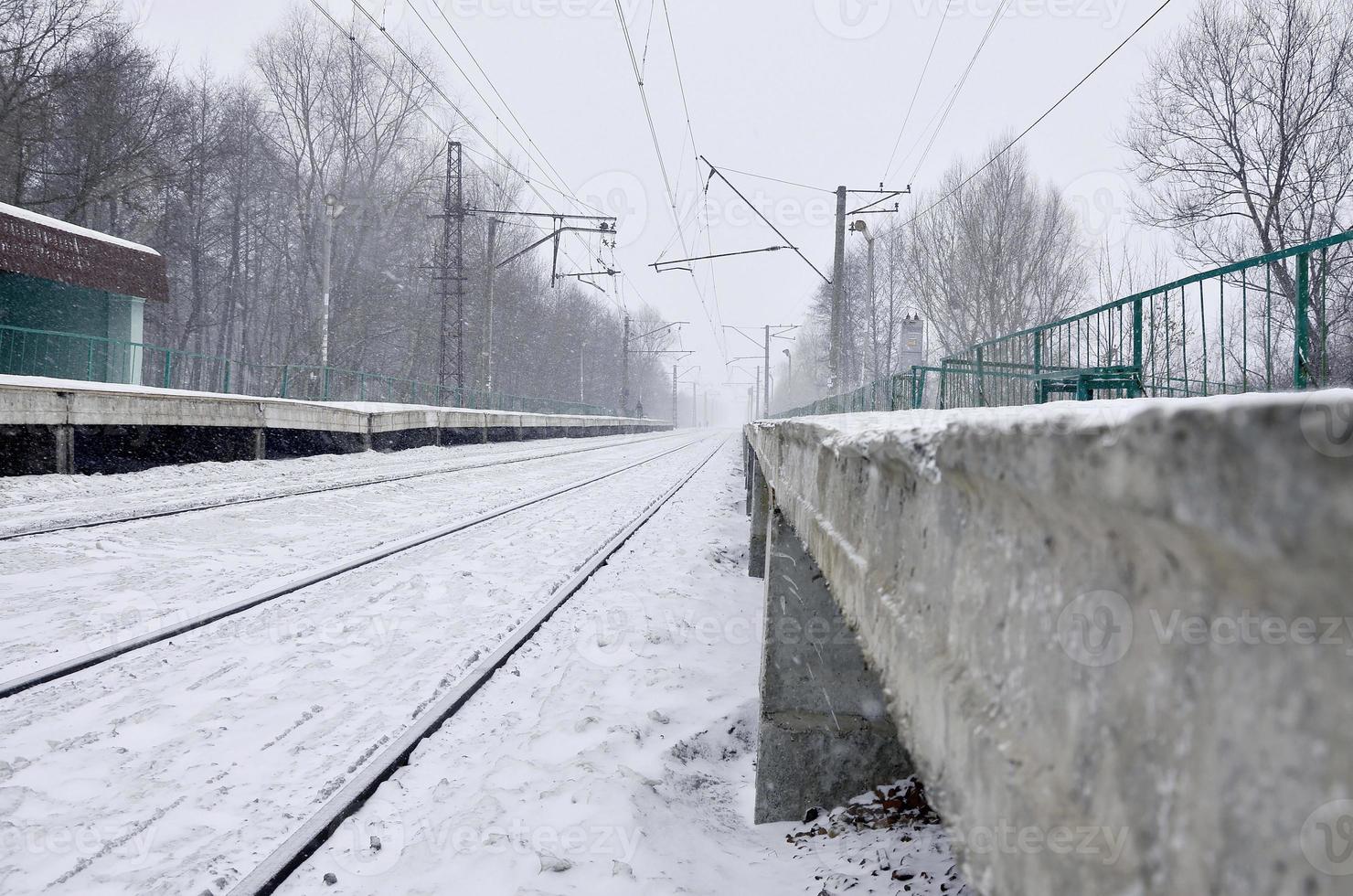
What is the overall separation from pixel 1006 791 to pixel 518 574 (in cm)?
502

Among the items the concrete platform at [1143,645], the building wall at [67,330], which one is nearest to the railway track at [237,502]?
the concrete platform at [1143,645]

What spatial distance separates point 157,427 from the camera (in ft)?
35.7

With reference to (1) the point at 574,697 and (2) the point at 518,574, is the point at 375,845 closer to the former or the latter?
(1) the point at 574,697

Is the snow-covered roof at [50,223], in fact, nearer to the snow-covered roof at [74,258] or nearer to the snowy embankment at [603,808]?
the snow-covered roof at [74,258]

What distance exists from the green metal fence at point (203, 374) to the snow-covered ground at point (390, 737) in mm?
11600

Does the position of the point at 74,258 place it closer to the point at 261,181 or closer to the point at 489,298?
the point at 489,298

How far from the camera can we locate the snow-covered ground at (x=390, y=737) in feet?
7.13

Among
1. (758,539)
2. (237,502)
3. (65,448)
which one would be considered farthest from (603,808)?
(65,448)

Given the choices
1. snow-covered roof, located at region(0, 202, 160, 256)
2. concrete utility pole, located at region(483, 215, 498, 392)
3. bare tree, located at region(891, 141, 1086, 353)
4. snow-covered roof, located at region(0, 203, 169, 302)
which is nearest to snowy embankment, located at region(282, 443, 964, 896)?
snow-covered roof, located at region(0, 203, 169, 302)

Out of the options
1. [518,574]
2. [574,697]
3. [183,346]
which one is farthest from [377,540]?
[183,346]

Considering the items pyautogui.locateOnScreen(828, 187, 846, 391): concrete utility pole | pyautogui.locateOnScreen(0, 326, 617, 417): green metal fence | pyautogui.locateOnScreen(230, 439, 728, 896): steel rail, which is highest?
pyautogui.locateOnScreen(828, 187, 846, 391): concrete utility pole

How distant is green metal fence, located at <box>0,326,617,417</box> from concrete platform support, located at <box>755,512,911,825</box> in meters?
14.3

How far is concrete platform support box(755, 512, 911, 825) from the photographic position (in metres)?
2.81

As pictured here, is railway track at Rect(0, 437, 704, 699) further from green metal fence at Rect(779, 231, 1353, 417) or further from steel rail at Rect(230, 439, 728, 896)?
green metal fence at Rect(779, 231, 1353, 417)
